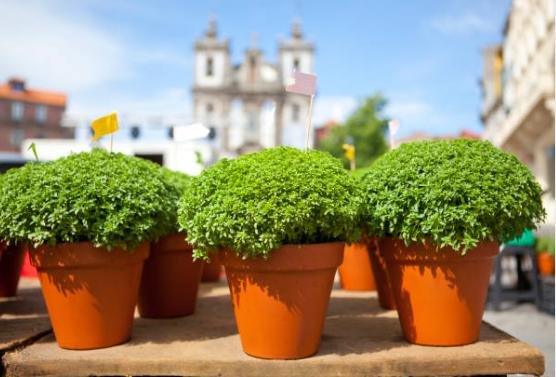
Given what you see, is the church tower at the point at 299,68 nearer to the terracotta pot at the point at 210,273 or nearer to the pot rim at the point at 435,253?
the terracotta pot at the point at 210,273

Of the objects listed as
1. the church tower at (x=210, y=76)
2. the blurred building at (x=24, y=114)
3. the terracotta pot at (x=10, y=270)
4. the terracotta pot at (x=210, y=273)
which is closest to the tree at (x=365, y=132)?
the church tower at (x=210, y=76)

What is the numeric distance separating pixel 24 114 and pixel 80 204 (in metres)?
53.4

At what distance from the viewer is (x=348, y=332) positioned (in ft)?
8.86

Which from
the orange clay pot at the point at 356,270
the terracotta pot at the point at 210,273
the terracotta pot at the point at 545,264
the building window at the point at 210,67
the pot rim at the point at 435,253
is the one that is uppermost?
the building window at the point at 210,67

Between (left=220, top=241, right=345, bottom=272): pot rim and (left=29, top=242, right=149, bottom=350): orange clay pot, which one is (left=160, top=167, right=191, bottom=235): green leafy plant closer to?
(left=29, top=242, right=149, bottom=350): orange clay pot

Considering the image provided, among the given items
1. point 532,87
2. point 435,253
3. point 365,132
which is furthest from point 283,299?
point 365,132

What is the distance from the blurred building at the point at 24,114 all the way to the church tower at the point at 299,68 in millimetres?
22818

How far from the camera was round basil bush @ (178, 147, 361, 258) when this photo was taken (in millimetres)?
2157

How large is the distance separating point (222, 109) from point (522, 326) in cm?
4338

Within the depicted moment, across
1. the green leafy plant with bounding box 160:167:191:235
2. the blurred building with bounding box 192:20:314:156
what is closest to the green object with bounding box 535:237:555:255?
the green leafy plant with bounding box 160:167:191:235

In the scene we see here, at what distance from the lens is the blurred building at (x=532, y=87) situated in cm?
1266

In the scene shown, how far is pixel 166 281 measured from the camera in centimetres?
322

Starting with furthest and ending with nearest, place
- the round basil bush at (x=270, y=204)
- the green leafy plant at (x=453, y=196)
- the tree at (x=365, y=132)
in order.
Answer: the tree at (x=365, y=132), the green leafy plant at (x=453, y=196), the round basil bush at (x=270, y=204)

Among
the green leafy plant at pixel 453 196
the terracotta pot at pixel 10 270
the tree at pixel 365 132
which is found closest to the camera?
the green leafy plant at pixel 453 196
